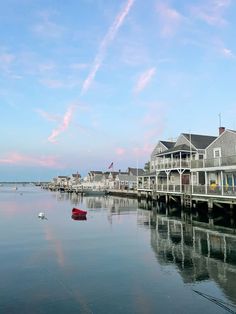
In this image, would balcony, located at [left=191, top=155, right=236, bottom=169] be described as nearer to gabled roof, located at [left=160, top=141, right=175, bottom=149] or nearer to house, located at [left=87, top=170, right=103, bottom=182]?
gabled roof, located at [left=160, top=141, right=175, bottom=149]

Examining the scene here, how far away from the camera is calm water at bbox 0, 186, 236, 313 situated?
35.0ft

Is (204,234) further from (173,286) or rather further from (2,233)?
(2,233)

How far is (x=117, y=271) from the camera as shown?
47.8 ft

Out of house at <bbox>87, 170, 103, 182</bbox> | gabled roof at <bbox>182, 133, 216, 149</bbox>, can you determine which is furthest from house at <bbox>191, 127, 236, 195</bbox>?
house at <bbox>87, 170, 103, 182</bbox>

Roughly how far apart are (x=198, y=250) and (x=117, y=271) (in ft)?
21.1

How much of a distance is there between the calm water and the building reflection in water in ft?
0.13

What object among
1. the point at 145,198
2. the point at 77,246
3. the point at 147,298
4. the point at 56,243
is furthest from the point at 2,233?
the point at 145,198

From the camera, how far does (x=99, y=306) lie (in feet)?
34.2

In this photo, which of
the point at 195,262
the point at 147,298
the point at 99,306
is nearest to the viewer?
the point at 99,306

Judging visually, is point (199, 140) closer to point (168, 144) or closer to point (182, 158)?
point (182, 158)

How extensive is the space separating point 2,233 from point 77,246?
28.4 feet

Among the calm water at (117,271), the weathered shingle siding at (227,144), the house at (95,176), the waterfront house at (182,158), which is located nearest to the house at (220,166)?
the weathered shingle siding at (227,144)

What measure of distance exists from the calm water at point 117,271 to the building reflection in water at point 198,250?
0.04 meters

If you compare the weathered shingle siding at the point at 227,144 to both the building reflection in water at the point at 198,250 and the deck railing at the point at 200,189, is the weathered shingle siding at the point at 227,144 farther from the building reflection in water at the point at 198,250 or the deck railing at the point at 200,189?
the building reflection in water at the point at 198,250
